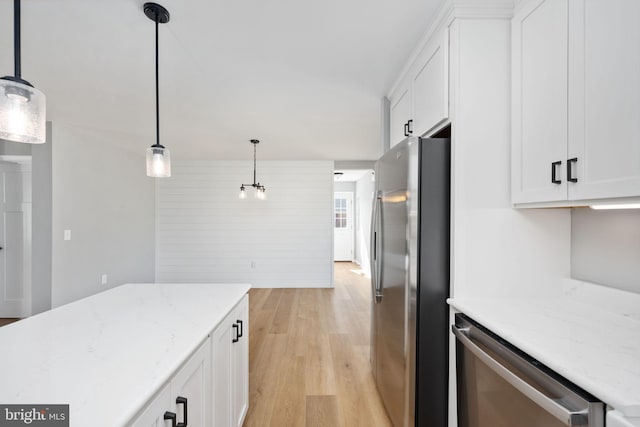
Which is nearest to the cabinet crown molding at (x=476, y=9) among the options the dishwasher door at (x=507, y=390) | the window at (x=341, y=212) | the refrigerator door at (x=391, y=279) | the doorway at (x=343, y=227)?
the refrigerator door at (x=391, y=279)

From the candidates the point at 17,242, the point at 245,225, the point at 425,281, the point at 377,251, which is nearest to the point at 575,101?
the point at 425,281

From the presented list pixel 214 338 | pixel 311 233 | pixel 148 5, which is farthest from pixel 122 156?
pixel 214 338

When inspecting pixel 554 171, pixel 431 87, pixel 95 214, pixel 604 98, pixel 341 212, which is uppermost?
pixel 431 87

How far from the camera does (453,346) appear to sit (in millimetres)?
1430

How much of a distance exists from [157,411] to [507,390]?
117 centimetres

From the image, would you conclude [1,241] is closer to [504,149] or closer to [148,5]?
[148,5]

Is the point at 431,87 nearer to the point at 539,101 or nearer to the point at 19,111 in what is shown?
the point at 539,101

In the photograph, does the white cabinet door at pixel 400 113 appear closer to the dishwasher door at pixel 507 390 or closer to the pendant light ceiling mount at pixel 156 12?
the dishwasher door at pixel 507 390

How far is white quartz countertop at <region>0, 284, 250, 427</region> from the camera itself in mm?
678

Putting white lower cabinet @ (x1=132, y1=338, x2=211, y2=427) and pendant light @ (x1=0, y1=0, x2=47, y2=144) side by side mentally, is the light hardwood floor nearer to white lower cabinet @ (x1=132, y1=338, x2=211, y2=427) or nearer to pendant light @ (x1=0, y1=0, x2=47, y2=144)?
white lower cabinet @ (x1=132, y1=338, x2=211, y2=427)

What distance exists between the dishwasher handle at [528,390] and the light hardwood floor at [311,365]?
105 cm

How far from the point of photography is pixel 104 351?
0.93 meters

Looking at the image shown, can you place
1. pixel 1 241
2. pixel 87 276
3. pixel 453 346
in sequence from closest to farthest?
pixel 453 346, pixel 1 241, pixel 87 276

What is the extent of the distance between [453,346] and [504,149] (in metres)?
1.05
